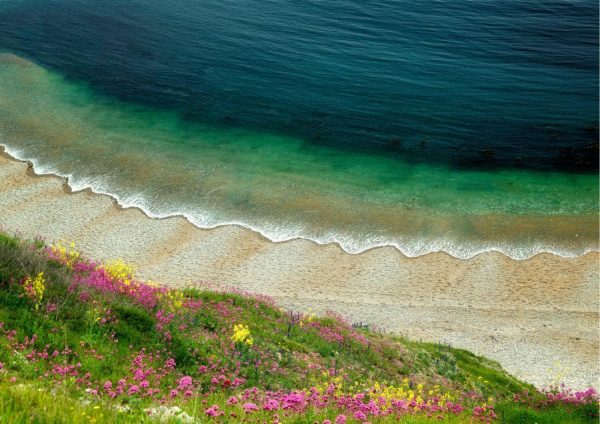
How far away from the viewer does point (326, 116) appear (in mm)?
60500

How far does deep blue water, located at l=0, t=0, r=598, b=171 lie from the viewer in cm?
5766

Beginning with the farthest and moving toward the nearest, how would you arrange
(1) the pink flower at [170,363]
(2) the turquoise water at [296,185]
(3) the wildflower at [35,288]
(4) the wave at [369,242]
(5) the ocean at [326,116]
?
(5) the ocean at [326,116]
(2) the turquoise water at [296,185]
(4) the wave at [369,242]
(3) the wildflower at [35,288]
(1) the pink flower at [170,363]

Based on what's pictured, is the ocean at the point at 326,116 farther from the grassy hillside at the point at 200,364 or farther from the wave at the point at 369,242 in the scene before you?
the grassy hillside at the point at 200,364

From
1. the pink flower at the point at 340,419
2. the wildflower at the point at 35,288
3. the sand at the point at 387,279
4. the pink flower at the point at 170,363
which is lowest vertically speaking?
the sand at the point at 387,279

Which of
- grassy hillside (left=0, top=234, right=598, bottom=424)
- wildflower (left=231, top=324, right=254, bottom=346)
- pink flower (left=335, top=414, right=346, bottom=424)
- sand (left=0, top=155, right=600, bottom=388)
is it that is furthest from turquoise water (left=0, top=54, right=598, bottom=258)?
pink flower (left=335, top=414, right=346, bottom=424)

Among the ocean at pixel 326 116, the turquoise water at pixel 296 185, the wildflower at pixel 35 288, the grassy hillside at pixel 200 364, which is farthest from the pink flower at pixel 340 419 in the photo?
the ocean at pixel 326 116

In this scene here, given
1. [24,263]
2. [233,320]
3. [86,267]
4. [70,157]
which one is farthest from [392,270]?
[70,157]

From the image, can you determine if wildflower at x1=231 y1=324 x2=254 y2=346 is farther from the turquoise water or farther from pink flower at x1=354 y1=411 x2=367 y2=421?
the turquoise water

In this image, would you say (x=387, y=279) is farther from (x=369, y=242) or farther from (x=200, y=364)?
(x=200, y=364)

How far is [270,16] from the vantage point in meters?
85.9

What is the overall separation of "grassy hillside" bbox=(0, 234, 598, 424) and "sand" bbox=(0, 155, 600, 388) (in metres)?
5.65

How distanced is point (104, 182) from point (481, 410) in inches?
1508

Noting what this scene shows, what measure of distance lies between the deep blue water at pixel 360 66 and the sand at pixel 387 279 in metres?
17.3

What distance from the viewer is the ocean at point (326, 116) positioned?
149ft
